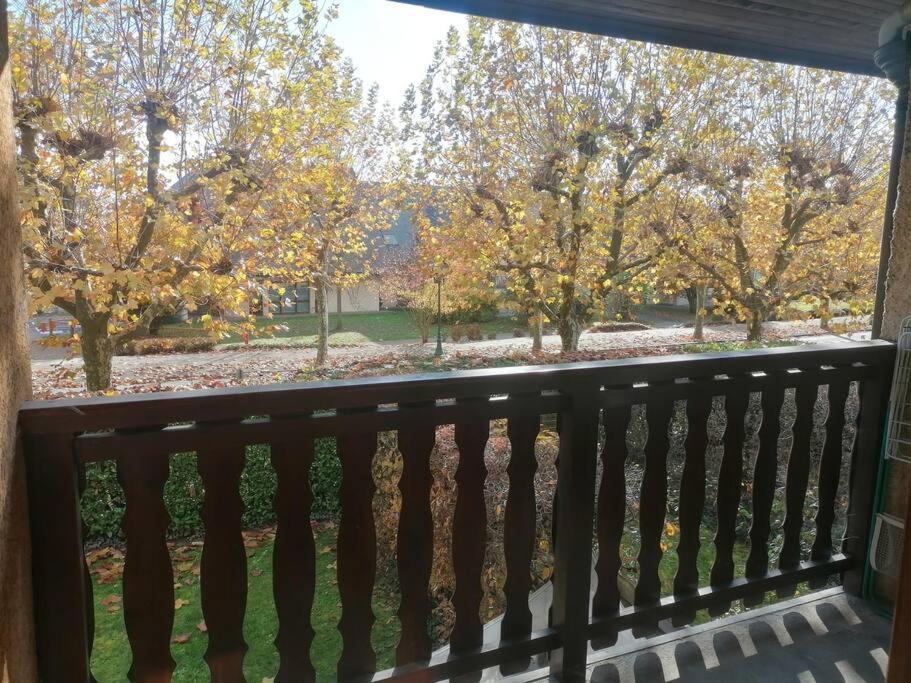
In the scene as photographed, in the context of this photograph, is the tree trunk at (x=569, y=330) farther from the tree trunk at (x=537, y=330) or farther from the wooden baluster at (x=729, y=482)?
the wooden baluster at (x=729, y=482)

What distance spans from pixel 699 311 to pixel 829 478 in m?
6.03

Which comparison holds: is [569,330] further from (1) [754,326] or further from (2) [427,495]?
(2) [427,495]

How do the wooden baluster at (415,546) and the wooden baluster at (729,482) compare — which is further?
the wooden baluster at (729,482)

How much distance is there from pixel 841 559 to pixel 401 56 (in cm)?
531

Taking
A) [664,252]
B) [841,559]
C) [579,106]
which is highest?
[579,106]

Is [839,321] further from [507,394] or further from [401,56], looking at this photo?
[507,394]

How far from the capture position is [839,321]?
761 cm

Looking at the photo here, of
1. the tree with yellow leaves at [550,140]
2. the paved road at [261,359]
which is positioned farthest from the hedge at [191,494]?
the tree with yellow leaves at [550,140]

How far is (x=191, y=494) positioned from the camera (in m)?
4.59

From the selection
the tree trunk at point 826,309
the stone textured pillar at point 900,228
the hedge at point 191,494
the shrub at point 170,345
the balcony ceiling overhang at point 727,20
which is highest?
the balcony ceiling overhang at point 727,20

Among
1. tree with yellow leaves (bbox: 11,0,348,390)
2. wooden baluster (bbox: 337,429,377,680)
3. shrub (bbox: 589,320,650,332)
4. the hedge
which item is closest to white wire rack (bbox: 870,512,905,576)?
wooden baluster (bbox: 337,429,377,680)

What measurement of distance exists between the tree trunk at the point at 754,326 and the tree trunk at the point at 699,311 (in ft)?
2.01

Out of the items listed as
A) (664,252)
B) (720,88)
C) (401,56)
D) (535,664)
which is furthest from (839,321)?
(535,664)

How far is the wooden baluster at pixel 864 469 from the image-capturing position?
200 centimetres
